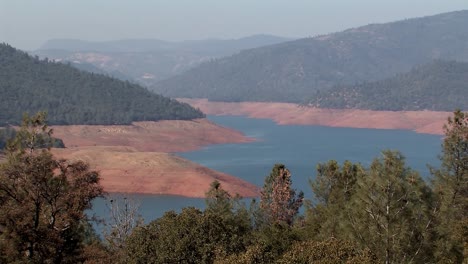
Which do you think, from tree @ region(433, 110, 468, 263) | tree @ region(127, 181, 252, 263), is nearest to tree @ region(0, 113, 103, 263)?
tree @ region(127, 181, 252, 263)

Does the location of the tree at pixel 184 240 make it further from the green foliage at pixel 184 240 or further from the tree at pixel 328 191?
the tree at pixel 328 191

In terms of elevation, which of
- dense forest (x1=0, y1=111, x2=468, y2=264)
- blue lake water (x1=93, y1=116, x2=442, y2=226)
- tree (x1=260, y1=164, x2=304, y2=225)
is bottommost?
blue lake water (x1=93, y1=116, x2=442, y2=226)

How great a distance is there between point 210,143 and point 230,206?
431 feet

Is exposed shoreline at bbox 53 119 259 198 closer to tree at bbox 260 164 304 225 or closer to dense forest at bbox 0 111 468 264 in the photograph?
tree at bbox 260 164 304 225

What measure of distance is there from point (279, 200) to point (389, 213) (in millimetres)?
22640

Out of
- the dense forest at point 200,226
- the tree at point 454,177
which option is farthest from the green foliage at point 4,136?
the tree at point 454,177

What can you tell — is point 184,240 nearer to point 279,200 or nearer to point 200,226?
point 200,226

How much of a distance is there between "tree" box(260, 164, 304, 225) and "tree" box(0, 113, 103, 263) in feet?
65.5

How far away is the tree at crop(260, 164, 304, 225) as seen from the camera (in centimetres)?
4788

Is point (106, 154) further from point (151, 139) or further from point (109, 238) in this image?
point (109, 238)

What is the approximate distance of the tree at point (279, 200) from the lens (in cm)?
4788

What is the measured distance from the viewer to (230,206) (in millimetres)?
44500

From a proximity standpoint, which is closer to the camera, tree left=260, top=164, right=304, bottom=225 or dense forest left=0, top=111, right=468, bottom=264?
dense forest left=0, top=111, right=468, bottom=264

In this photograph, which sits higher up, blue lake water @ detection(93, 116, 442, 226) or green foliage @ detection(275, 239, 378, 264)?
green foliage @ detection(275, 239, 378, 264)
